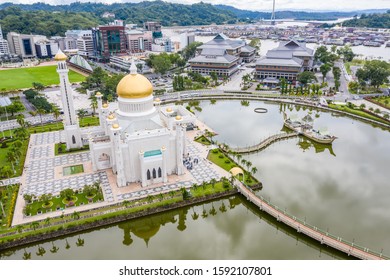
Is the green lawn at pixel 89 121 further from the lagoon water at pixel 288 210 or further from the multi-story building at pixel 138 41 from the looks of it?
the multi-story building at pixel 138 41

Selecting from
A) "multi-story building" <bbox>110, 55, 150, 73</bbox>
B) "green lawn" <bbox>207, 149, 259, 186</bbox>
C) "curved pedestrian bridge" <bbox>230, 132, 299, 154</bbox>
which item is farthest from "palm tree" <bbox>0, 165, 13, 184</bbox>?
"multi-story building" <bbox>110, 55, 150, 73</bbox>

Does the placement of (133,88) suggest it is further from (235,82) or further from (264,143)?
(235,82)

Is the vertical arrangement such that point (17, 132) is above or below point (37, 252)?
above

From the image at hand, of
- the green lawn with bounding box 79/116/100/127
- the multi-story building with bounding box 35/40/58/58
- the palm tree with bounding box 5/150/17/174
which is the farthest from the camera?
the multi-story building with bounding box 35/40/58/58

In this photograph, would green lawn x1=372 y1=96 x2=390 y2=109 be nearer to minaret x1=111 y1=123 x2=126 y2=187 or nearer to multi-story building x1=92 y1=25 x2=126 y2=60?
minaret x1=111 y1=123 x2=126 y2=187

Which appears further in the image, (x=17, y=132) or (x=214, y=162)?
(x=17, y=132)

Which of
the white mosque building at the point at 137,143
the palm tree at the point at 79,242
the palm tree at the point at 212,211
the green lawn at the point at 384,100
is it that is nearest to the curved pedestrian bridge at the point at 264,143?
the white mosque building at the point at 137,143

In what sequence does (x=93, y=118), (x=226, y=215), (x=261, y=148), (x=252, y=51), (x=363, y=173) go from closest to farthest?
(x=226, y=215) < (x=363, y=173) < (x=261, y=148) < (x=93, y=118) < (x=252, y=51)

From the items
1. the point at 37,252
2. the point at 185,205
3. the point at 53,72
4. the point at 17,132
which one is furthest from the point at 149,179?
the point at 53,72

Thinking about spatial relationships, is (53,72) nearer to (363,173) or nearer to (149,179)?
(149,179)
